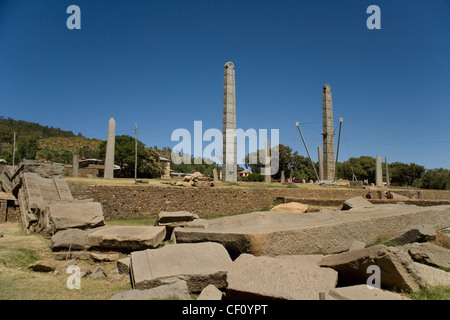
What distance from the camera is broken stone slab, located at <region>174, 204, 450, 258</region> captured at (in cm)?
473

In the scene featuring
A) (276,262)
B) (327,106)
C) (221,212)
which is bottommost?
(221,212)

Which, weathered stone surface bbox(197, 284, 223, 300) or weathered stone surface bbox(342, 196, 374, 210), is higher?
weathered stone surface bbox(342, 196, 374, 210)

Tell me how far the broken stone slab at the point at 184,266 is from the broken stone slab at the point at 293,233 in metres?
0.39

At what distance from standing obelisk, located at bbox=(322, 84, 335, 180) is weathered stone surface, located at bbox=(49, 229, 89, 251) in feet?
75.3

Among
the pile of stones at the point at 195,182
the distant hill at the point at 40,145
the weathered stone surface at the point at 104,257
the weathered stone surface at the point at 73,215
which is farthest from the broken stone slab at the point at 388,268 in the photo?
the distant hill at the point at 40,145

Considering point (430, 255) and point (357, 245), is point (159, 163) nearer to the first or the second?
point (357, 245)

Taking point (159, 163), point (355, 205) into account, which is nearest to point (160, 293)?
point (355, 205)

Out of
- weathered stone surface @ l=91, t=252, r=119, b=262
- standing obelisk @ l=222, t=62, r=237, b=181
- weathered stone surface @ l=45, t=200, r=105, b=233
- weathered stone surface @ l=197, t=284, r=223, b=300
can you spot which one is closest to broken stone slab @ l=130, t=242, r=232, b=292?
weathered stone surface @ l=197, t=284, r=223, b=300

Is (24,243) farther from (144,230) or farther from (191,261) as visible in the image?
(191,261)

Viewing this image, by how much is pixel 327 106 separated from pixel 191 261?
24825mm

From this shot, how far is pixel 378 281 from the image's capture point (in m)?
3.61

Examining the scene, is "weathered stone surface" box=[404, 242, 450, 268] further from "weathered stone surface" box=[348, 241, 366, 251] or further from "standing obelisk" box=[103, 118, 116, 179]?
"standing obelisk" box=[103, 118, 116, 179]

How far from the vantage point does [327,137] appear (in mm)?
26422
